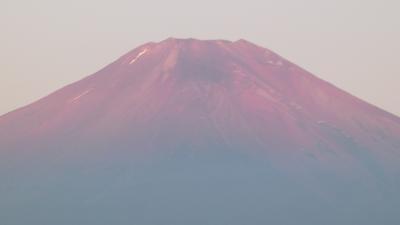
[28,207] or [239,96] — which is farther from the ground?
[239,96]

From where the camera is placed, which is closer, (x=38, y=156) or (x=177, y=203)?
(x=177, y=203)

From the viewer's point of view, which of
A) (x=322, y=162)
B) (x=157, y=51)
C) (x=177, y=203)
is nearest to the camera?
(x=177, y=203)

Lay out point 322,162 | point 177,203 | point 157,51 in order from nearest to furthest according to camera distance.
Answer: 1. point 177,203
2. point 322,162
3. point 157,51

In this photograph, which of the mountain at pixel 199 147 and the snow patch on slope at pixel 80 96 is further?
the snow patch on slope at pixel 80 96

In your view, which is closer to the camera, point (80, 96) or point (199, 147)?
point (199, 147)

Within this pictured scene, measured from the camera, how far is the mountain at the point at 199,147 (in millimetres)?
62188

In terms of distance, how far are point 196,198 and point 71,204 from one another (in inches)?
215

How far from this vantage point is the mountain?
6219 cm

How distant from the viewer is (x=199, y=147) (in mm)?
64875

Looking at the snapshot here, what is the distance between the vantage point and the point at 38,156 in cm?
6725

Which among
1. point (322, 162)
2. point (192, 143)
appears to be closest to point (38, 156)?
point (192, 143)

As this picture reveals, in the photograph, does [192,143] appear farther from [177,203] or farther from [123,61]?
[123,61]

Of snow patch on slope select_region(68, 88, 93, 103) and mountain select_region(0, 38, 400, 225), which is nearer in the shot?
mountain select_region(0, 38, 400, 225)

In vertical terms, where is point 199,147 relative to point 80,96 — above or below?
below
